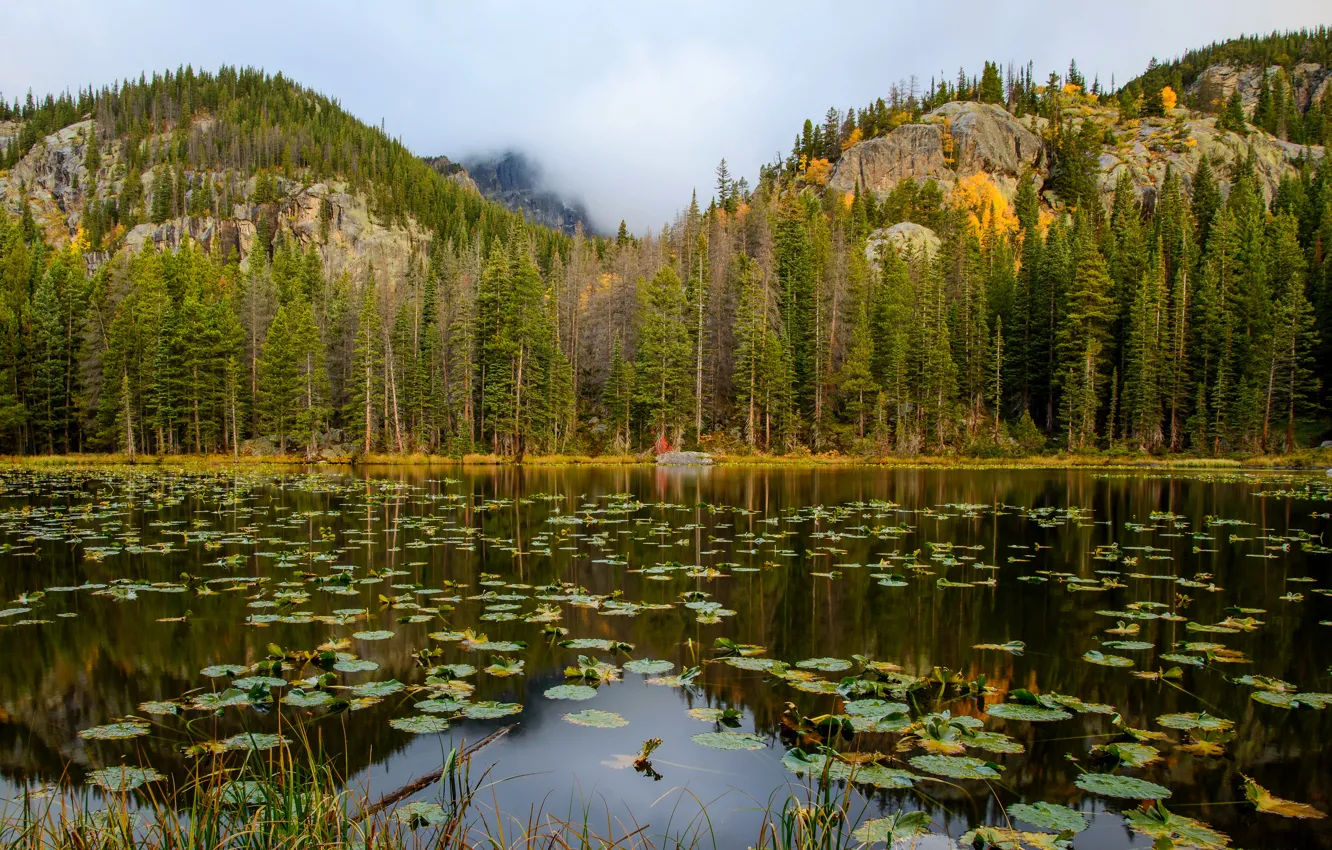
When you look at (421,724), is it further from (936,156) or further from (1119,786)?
(936,156)

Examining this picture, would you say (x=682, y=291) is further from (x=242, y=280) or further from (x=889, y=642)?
(x=889, y=642)

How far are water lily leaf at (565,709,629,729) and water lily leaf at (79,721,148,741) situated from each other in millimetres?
3232

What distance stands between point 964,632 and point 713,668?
11.1 ft

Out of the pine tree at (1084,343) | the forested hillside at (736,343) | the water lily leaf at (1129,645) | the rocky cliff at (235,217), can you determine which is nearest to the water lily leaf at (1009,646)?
the water lily leaf at (1129,645)

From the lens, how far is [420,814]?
4410mm

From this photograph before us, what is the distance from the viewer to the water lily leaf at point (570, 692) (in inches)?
264

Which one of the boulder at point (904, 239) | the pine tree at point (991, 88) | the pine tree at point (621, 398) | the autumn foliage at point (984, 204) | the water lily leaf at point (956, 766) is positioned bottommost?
the water lily leaf at point (956, 766)

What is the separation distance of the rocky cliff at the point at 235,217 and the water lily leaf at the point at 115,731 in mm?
123359

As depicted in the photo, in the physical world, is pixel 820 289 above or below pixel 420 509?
above

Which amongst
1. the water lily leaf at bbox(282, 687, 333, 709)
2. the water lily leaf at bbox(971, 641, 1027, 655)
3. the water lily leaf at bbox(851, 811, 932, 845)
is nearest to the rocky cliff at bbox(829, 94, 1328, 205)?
the water lily leaf at bbox(971, 641, 1027, 655)

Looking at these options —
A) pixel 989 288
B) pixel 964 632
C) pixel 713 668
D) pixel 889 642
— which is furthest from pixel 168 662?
pixel 989 288

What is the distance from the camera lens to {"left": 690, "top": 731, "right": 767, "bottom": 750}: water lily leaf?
5.64 meters

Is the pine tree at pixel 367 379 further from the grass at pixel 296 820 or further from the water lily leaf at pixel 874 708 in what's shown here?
the water lily leaf at pixel 874 708

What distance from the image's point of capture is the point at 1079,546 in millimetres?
15742
